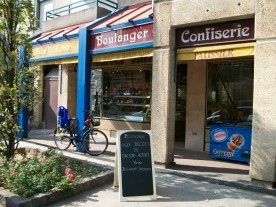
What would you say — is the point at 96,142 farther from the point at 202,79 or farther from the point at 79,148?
the point at 202,79

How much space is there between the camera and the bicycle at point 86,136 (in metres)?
9.06

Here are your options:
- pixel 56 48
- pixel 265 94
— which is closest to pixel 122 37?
pixel 56 48

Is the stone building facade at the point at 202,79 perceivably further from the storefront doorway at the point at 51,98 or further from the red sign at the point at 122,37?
the storefront doorway at the point at 51,98

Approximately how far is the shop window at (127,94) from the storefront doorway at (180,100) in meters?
1.00

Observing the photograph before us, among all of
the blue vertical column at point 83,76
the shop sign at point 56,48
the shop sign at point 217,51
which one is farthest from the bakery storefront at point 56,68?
the shop sign at point 217,51

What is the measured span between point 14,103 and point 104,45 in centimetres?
304

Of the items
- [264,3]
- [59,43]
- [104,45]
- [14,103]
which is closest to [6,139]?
[14,103]

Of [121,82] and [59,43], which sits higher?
[59,43]

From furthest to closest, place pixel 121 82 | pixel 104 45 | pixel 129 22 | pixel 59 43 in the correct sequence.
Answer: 1. pixel 121 82
2. pixel 59 43
3. pixel 104 45
4. pixel 129 22

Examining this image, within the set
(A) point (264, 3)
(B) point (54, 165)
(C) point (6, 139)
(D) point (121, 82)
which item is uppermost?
(A) point (264, 3)

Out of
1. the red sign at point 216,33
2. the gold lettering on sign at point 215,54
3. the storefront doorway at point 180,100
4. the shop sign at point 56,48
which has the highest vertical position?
the shop sign at point 56,48

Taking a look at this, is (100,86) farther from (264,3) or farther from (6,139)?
(264,3)

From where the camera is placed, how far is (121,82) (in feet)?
42.0

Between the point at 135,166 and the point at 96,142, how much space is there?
15.1 feet
